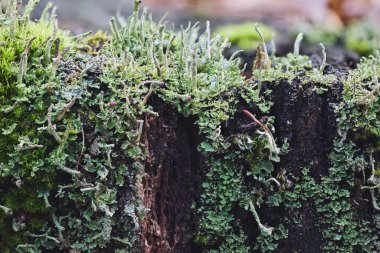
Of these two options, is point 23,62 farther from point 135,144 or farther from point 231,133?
point 231,133

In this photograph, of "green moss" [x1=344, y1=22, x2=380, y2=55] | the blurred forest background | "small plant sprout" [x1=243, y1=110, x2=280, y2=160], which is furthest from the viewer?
the blurred forest background

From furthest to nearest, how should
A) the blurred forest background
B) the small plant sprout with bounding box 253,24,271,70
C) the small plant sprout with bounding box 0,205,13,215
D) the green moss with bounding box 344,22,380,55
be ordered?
1. the blurred forest background
2. the green moss with bounding box 344,22,380,55
3. the small plant sprout with bounding box 253,24,271,70
4. the small plant sprout with bounding box 0,205,13,215

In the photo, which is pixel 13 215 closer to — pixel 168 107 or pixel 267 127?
pixel 168 107

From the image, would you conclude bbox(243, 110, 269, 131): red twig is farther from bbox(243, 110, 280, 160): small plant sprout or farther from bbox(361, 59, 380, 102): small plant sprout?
bbox(361, 59, 380, 102): small plant sprout

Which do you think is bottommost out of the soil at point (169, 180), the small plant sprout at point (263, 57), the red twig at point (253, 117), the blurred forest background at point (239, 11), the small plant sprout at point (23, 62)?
the soil at point (169, 180)

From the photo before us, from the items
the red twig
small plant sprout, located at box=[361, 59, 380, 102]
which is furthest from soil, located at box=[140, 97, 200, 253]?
small plant sprout, located at box=[361, 59, 380, 102]

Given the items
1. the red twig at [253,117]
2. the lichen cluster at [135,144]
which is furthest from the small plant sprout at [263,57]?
the red twig at [253,117]

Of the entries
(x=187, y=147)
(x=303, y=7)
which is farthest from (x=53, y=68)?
(x=303, y=7)

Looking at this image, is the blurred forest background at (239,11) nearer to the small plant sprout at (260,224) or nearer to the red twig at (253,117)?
the red twig at (253,117)
